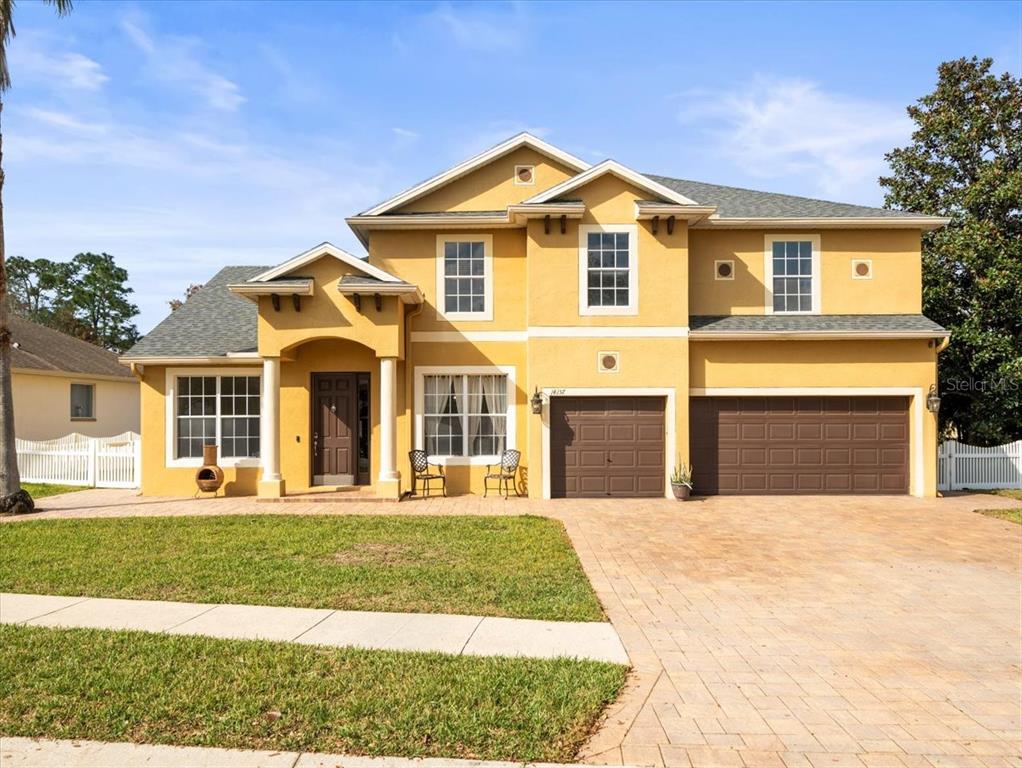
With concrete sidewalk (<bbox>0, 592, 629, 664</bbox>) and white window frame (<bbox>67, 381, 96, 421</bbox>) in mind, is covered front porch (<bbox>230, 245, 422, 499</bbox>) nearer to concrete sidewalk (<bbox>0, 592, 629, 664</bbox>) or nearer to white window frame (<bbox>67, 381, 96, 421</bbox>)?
concrete sidewalk (<bbox>0, 592, 629, 664</bbox>)

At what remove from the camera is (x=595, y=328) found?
15.5 meters

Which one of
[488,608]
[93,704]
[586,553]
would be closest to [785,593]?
[586,553]

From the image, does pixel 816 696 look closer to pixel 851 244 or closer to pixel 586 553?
pixel 586 553

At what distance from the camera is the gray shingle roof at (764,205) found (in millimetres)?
16281

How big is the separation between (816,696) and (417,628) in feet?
11.4

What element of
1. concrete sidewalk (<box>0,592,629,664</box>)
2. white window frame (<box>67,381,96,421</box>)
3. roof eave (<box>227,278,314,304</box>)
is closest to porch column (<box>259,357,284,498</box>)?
roof eave (<box>227,278,314,304</box>)

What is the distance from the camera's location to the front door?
1619cm

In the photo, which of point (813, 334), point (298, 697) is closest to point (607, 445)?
point (813, 334)

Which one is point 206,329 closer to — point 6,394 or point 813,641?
point 6,394

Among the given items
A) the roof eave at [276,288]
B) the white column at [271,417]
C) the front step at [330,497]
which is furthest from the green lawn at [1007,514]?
the white column at [271,417]

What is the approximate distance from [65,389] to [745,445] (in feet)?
77.5

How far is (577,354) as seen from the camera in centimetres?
1548

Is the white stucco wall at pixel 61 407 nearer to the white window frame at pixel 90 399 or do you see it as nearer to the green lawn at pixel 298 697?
the white window frame at pixel 90 399

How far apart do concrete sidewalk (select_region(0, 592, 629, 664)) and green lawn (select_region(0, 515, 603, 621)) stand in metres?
0.26
